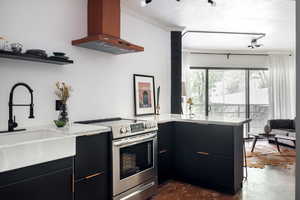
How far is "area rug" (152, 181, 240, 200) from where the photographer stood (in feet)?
9.14

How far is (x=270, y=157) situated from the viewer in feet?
15.3

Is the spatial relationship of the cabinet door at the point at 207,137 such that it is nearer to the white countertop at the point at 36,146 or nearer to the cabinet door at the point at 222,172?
the cabinet door at the point at 222,172

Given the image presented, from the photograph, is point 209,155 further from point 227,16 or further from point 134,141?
point 227,16

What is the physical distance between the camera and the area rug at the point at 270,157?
419 centimetres

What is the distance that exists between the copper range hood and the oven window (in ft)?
4.03

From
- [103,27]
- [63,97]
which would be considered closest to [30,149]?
[63,97]

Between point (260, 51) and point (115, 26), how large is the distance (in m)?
5.49

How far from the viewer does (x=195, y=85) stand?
6422 mm

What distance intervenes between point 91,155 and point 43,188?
20.3 inches

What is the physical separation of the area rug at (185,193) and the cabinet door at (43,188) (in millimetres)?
1338

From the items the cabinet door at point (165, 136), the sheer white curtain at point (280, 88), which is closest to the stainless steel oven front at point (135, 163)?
the cabinet door at point (165, 136)

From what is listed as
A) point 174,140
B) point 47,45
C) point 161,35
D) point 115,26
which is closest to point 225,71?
point 161,35

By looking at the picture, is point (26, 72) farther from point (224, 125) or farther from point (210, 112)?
point (210, 112)

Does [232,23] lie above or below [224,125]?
above
